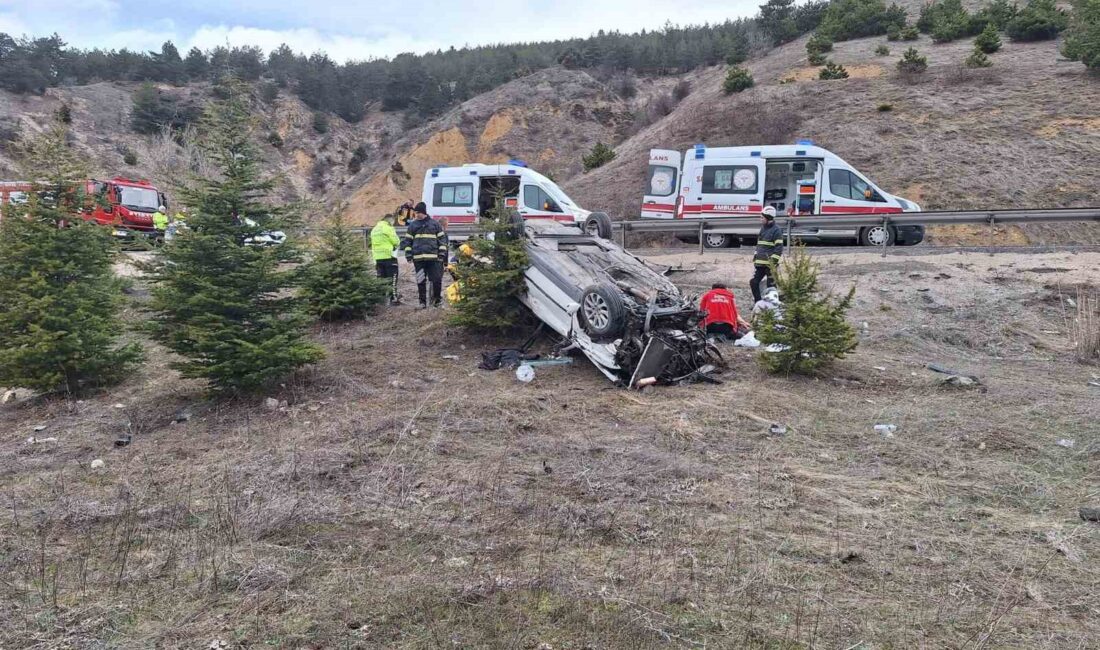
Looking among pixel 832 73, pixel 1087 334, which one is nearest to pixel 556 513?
pixel 1087 334

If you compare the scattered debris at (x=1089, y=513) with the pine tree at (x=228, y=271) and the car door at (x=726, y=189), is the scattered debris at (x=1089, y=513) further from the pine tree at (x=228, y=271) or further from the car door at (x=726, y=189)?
the car door at (x=726, y=189)

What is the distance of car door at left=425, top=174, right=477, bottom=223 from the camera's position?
65.8 feet

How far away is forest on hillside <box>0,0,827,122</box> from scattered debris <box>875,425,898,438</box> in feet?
136

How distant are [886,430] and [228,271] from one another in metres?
6.39

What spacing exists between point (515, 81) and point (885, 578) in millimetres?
44706

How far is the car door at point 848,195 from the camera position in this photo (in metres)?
18.5

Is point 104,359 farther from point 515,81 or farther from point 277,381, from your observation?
point 515,81

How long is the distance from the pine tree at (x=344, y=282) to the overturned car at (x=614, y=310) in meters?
2.99

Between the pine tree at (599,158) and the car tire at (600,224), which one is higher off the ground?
the pine tree at (599,158)

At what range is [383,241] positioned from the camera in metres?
12.5

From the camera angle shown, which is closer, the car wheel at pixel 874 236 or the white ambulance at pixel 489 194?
the car wheel at pixel 874 236

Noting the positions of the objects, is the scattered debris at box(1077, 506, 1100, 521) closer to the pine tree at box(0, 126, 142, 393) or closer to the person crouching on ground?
the pine tree at box(0, 126, 142, 393)

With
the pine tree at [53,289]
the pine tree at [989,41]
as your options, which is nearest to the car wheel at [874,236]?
the pine tree at [53,289]

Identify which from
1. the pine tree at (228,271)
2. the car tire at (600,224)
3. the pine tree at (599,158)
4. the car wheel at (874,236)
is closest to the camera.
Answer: the pine tree at (228,271)
